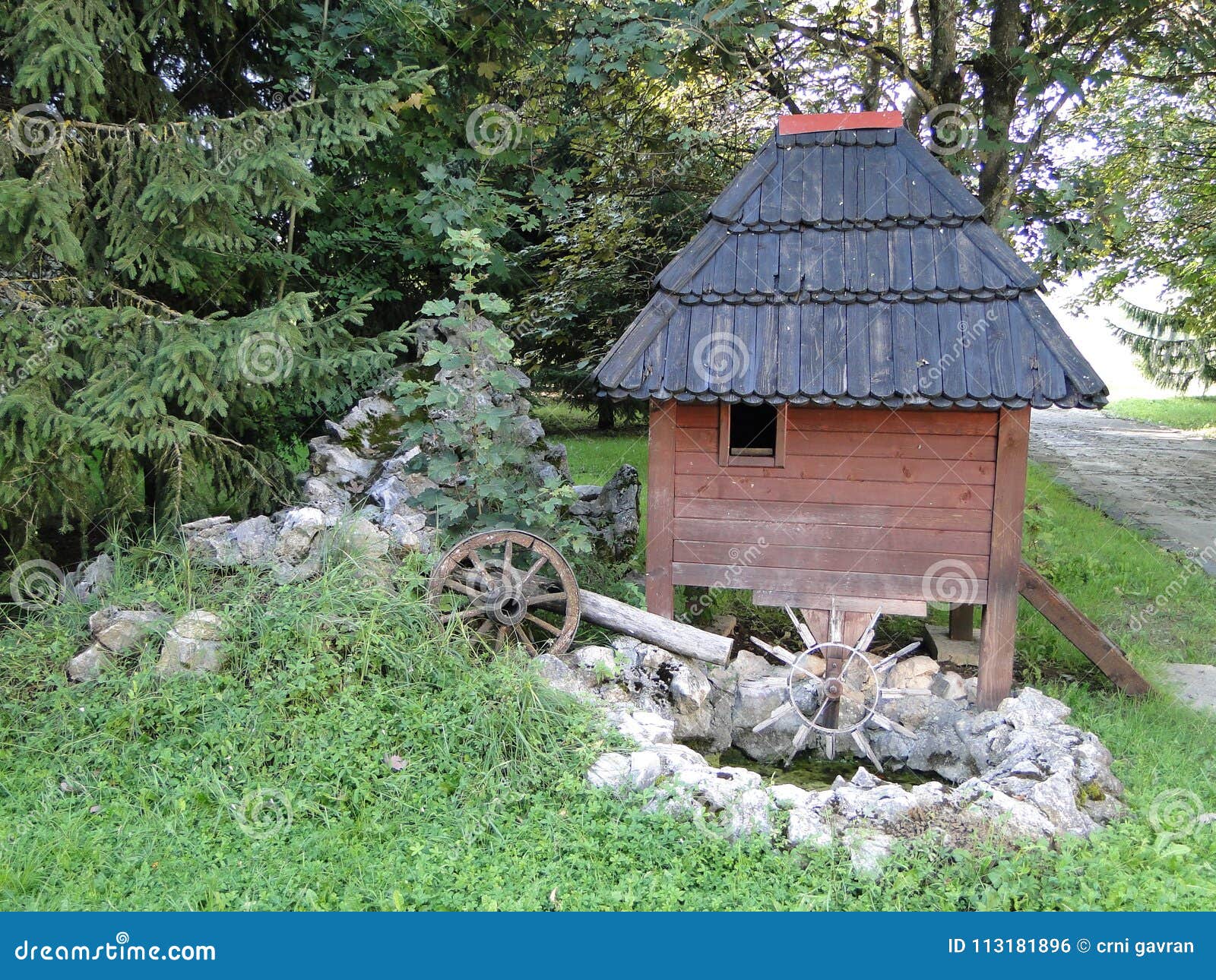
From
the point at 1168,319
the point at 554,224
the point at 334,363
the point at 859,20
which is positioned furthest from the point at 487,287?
the point at 1168,319

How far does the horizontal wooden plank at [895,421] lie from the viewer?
5.55m

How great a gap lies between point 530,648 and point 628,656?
0.64 metres

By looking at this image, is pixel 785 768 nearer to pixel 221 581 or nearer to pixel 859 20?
pixel 221 581

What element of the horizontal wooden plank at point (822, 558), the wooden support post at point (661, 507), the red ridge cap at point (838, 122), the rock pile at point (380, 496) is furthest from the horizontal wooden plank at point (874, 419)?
the red ridge cap at point (838, 122)

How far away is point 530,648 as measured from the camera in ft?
17.8

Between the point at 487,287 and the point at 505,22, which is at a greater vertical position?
the point at 505,22

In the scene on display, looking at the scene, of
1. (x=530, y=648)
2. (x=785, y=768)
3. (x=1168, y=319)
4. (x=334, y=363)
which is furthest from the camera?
(x=1168, y=319)

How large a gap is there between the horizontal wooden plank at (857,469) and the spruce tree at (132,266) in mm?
2467
